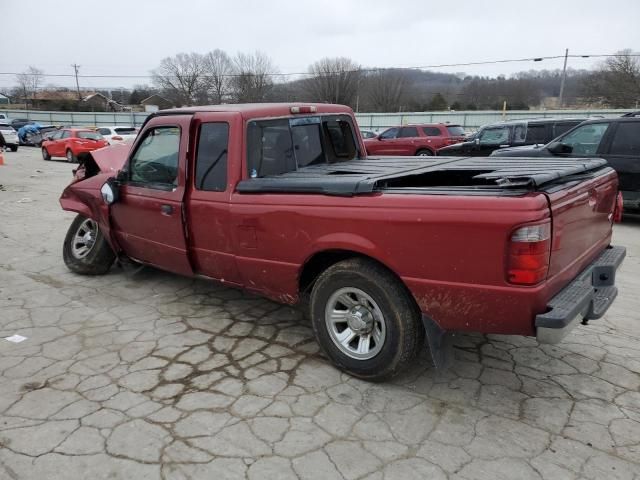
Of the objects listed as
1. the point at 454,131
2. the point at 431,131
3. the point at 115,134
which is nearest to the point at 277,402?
the point at 431,131

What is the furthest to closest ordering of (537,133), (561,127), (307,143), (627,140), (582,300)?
(537,133) → (561,127) → (627,140) → (307,143) → (582,300)

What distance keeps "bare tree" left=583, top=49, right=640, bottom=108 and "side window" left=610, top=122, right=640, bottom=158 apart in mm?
43247

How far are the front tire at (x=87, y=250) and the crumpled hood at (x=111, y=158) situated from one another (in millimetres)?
627

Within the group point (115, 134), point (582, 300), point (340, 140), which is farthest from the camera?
point (115, 134)

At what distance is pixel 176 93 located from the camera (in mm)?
64688

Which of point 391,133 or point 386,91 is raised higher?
point 386,91

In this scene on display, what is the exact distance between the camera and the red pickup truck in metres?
2.71

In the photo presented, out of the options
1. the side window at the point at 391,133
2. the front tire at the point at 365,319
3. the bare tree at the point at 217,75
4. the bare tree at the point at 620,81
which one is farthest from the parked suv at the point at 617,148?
the bare tree at the point at 217,75

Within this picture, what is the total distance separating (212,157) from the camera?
4.06 m

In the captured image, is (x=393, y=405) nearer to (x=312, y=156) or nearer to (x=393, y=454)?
(x=393, y=454)

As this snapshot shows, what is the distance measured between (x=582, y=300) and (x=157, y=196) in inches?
→ 135

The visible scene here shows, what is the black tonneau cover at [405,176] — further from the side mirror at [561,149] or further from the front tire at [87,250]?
the side mirror at [561,149]

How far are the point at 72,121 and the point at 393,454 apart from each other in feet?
191

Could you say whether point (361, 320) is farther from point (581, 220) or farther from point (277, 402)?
point (581, 220)
